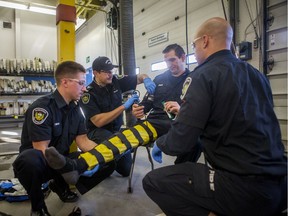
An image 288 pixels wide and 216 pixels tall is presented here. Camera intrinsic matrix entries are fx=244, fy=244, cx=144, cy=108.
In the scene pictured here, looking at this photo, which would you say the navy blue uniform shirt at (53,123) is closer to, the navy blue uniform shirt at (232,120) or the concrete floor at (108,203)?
the concrete floor at (108,203)

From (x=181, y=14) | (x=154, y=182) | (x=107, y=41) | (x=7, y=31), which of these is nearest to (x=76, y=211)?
(x=154, y=182)

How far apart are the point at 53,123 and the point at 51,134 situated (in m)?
0.08

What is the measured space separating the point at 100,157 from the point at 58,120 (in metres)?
0.44

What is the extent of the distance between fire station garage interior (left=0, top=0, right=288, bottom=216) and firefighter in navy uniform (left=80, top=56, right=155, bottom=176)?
29 cm

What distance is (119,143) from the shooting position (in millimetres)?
1934

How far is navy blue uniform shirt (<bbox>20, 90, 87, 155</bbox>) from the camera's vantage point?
67.4 inches

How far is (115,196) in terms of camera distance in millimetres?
2211

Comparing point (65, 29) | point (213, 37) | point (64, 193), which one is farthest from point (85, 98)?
point (213, 37)

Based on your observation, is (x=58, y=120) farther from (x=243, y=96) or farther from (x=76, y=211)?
(x=243, y=96)

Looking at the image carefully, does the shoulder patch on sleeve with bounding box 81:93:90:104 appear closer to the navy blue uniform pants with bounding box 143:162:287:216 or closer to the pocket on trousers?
the navy blue uniform pants with bounding box 143:162:287:216

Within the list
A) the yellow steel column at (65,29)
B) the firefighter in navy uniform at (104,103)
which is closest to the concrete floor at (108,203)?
the firefighter in navy uniform at (104,103)

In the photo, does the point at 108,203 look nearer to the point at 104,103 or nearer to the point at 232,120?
the point at 104,103

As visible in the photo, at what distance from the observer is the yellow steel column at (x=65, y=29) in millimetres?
2564

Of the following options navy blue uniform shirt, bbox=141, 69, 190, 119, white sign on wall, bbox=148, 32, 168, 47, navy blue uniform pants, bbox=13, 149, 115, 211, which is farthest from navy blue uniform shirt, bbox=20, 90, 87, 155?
white sign on wall, bbox=148, 32, 168, 47
